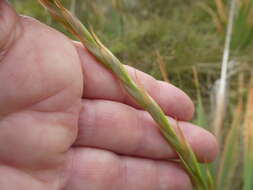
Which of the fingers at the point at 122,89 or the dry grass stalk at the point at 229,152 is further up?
the fingers at the point at 122,89

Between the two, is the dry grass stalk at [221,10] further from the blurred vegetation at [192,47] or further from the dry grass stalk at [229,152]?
the dry grass stalk at [229,152]

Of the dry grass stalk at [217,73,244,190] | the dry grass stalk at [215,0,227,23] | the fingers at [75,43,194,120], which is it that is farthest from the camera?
the dry grass stalk at [215,0,227,23]

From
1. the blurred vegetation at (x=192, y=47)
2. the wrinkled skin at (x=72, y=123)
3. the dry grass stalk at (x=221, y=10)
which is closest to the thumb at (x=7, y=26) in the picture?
the wrinkled skin at (x=72, y=123)

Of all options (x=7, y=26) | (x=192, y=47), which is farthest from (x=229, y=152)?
(x=192, y=47)

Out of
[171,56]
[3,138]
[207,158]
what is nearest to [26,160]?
[3,138]

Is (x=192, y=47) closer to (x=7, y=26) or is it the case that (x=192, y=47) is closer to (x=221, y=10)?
(x=221, y=10)

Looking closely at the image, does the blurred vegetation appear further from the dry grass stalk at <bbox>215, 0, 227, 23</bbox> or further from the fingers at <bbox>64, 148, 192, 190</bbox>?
the fingers at <bbox>64, 148, 192, 190</bbox>

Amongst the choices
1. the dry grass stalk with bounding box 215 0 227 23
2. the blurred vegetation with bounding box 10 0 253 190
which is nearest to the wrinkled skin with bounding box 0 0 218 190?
the blurred vegetation with bounding box 10 0 253 190
